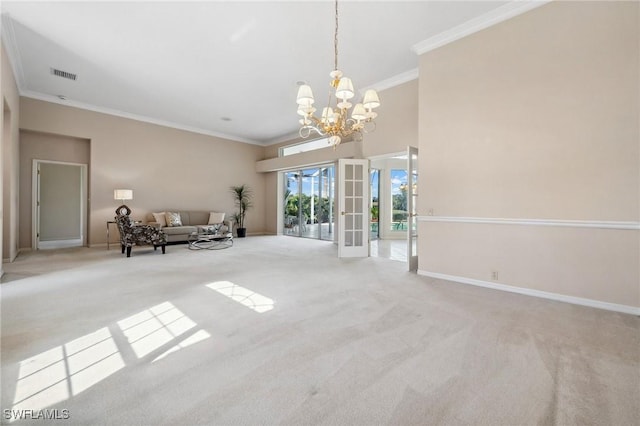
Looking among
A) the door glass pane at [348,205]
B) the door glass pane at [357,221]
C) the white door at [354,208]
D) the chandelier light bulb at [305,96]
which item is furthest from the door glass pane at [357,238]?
the chandelier light bulb at [305,96]

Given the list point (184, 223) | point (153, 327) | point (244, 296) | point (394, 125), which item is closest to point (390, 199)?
point (394, 125)

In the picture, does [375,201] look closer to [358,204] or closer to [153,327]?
[358,204]

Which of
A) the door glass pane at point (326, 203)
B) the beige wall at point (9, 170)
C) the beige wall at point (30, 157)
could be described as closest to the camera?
the beige wall at point (9, 170)

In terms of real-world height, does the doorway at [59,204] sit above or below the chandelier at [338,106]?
below

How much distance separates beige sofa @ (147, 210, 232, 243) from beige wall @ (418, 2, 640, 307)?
19.7 feet

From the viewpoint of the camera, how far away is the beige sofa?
23.1 feet

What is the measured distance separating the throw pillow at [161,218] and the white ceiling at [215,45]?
2847mm

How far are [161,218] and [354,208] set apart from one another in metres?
5.30

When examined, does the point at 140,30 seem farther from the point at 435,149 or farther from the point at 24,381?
the point at 435,149

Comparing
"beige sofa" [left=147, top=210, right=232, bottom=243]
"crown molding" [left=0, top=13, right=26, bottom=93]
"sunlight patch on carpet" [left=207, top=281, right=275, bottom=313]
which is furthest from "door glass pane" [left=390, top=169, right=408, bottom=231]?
"crown molding" [left=0, top=13, right=26, bottom=93]

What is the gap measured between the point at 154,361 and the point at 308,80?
505 centimetres

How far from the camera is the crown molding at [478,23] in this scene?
327 centimetres

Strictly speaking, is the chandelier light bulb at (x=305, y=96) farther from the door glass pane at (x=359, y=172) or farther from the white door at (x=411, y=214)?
the door glass pane at (x=359, y=172)

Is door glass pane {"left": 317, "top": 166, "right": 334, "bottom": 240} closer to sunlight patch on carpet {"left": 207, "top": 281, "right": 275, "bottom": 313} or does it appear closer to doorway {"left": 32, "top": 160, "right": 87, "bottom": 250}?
sunlight patch on carpet {"left": 207, "top": 281, "right": 275, "bottom": 313}
